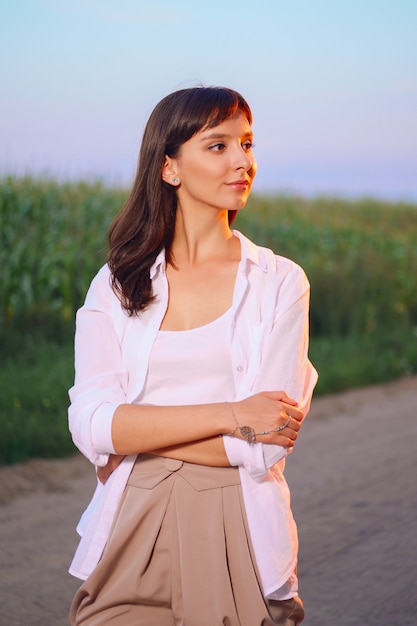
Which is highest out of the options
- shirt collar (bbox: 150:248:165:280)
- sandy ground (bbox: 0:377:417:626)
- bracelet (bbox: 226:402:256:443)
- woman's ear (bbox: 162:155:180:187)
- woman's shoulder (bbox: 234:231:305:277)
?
woman's ear (bbox: 162:155:180:187)

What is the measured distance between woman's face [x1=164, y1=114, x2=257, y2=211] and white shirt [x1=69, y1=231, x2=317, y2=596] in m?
0.15

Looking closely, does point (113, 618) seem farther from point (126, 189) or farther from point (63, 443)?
point (126, 189)

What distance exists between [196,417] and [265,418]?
0.16 m

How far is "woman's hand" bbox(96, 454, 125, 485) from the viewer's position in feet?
7.72

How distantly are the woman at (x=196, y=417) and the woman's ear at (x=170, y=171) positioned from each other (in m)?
0.05

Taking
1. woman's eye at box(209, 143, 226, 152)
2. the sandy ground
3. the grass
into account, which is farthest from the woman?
the grass

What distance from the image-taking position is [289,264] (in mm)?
2428

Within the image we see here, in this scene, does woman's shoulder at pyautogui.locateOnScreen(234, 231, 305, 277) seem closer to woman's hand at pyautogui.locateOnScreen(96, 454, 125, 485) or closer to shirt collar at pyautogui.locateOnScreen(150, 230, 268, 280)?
shirt collar at pyautogui.locateOnScreen(150, 230, 268, 280)

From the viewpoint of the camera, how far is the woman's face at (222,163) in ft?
7.93

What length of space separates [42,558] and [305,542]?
131 cm

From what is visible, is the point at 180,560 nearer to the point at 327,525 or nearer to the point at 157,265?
the point at 157,265

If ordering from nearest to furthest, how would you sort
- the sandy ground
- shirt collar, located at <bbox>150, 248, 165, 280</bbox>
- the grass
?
1. shirt collar, located at <bbox>150, 248, 165, 280</bbox>
2. the sandy ground
3. the grass

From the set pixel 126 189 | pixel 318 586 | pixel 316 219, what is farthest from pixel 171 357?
pixel 316 219

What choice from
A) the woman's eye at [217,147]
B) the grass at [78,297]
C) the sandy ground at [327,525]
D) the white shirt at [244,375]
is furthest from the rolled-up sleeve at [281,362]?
the grass at [78,297]
